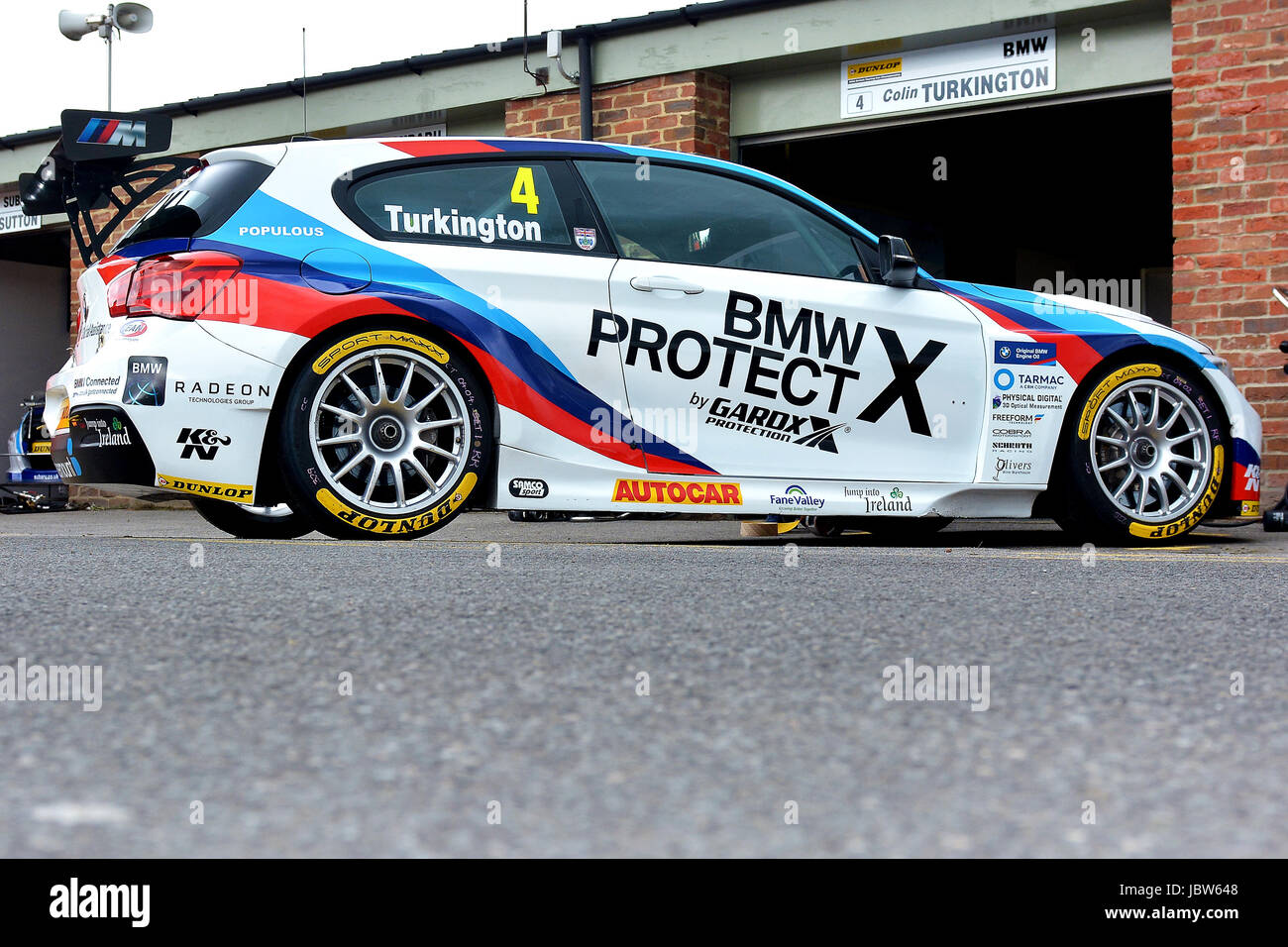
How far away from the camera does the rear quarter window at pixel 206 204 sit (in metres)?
5.23

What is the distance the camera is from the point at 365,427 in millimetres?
5148

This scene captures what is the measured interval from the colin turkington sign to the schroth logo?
5466 millimetres

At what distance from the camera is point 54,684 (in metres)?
2.36

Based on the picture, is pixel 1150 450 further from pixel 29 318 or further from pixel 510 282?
pixel 29 318

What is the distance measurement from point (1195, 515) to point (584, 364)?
2743mm

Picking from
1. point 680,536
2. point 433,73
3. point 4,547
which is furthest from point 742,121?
point 4,547

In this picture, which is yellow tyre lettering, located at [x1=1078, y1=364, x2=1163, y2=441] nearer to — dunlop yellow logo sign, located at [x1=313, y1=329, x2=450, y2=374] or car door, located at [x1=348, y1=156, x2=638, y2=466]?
car door, located at [x1=348, y1=156, x2=638, y2=466]

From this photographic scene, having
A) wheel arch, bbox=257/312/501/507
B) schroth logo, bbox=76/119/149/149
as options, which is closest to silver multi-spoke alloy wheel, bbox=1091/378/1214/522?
wheel arch, bbox=257/312/501/507

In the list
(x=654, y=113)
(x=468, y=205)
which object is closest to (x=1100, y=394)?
(x=468, y=205)

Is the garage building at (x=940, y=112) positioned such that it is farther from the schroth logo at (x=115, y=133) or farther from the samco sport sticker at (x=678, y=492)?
the samco sport sticker at (x=678, y=492)

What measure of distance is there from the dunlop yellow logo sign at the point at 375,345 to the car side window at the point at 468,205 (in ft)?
1.38
